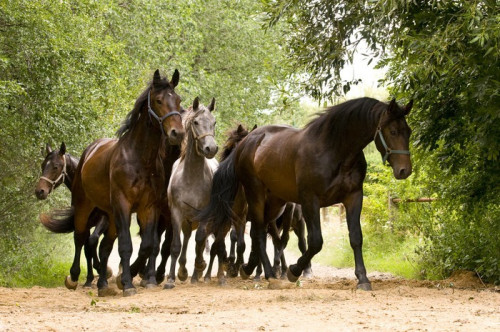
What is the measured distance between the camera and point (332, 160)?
10344 mm

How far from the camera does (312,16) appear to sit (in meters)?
11.4

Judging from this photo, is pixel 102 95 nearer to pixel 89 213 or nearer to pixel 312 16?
pixel 89 213

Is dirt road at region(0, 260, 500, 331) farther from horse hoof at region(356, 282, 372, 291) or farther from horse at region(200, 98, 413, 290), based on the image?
horse at region(200, 98, 413, 290)

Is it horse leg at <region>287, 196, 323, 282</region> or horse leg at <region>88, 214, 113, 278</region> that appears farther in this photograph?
horse leg at <region>88, 214, 113, 278</region>

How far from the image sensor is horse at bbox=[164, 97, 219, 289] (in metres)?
12.1

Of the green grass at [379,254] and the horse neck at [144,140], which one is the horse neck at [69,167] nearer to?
the horse neck at [144,140]

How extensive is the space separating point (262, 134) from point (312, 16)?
1.93 meters

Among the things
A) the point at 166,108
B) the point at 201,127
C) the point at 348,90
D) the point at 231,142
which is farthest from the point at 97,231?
the point at 348,90

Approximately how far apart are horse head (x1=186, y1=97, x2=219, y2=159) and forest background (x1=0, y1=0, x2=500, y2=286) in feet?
3.81

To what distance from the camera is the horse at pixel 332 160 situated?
9930mm

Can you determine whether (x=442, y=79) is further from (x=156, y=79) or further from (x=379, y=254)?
(x=379, y=254)

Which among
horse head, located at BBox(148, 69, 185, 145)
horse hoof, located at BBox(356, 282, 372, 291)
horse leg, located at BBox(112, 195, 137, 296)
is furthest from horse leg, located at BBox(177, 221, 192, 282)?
horse hoof, located at BBox(356, 282, 372, 291)

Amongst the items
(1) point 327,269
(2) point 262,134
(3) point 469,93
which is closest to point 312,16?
(2) point 262,134

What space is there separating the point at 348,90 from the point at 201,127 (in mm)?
2231
